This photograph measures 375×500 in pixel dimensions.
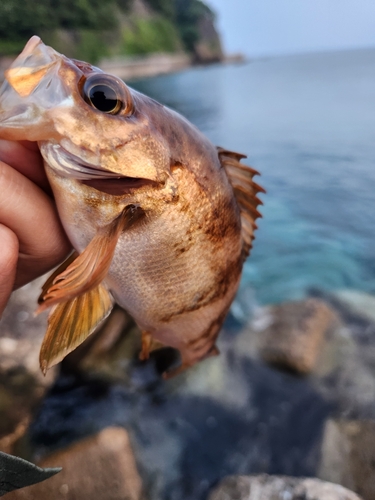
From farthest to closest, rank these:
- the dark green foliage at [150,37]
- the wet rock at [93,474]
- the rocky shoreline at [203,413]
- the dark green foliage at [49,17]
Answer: the dark green foliage at [150,37] < the dark green foliage at [49,17] < the rocky shoreline at [203,413] < the wet rock at [93,474]

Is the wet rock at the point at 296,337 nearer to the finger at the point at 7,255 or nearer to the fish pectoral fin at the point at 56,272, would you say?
the fish pectoral fin at the point at 56,272

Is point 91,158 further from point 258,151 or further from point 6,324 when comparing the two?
point 258,151

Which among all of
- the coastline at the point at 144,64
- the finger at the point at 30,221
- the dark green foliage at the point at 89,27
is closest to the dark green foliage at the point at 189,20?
the dark green foliage at the point at 89,27

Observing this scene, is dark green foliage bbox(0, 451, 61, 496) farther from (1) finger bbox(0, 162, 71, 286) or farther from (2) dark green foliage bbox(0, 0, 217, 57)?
(2) dark green foliage bbox(0, 0, 217, 57)

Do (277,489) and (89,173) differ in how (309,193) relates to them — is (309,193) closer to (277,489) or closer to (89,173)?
(277,489)

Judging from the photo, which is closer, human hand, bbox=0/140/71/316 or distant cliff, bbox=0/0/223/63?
human hand, bbox=0/140/71/316

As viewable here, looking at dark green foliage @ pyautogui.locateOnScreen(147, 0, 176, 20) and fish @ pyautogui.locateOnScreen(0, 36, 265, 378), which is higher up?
dark green foliage @ pyautogui.locateOnScreen(147, 0, 176, 20)

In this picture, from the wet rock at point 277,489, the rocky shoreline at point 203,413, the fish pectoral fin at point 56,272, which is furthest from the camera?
the rocky shoreline at point 203,413

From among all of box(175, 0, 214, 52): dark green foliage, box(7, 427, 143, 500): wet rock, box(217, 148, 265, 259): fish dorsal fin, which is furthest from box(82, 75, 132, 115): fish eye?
box(175, 0, 214, 52): dark green foliage
